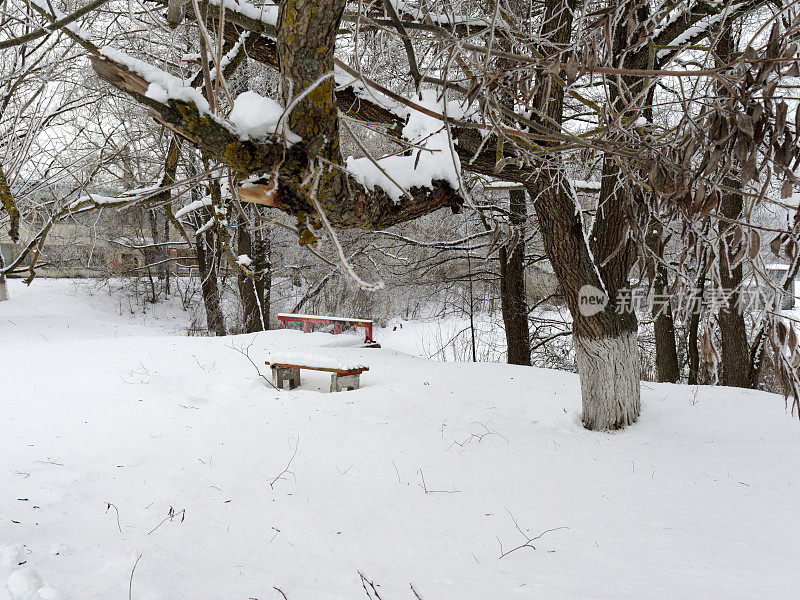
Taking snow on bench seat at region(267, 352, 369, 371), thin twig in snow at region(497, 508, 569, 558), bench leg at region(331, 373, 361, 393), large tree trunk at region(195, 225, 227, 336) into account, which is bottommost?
thin twig in snow at region(497, 508, 569, 558)

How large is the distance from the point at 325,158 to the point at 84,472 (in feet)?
8.89

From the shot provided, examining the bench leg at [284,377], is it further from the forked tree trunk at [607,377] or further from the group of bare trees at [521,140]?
the forked tree trunk at [607,377]

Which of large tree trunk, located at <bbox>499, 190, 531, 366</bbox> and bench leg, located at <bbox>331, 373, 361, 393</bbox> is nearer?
bench leg, located at <bbox>331, 373, 361, 393</bbox>

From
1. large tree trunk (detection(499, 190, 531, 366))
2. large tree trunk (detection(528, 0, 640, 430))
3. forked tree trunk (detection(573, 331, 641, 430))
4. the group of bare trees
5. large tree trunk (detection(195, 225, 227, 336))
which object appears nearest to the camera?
the group of bare trees

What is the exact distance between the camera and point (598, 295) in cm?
438

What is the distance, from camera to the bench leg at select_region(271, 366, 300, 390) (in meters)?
6.22

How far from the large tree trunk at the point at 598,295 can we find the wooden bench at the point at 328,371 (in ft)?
8.25

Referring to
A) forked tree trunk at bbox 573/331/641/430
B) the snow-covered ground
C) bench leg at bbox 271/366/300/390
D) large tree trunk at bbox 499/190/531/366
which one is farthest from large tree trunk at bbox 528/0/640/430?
large tree trunk at bbox 499/190/531/366

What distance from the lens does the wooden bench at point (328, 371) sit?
598 cm

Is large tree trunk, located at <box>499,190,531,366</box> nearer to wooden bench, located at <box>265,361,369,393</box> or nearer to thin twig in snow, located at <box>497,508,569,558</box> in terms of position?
wooden bench, located at <box>265,361,369,393</box>

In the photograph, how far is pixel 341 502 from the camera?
3.12 metres

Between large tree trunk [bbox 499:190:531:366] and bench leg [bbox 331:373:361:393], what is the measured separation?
339 cm

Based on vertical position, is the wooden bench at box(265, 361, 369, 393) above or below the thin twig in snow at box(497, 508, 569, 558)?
above

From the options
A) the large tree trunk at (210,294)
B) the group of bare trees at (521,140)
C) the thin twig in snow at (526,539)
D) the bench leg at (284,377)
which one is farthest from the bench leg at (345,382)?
the large tree trunk at (210,294)
